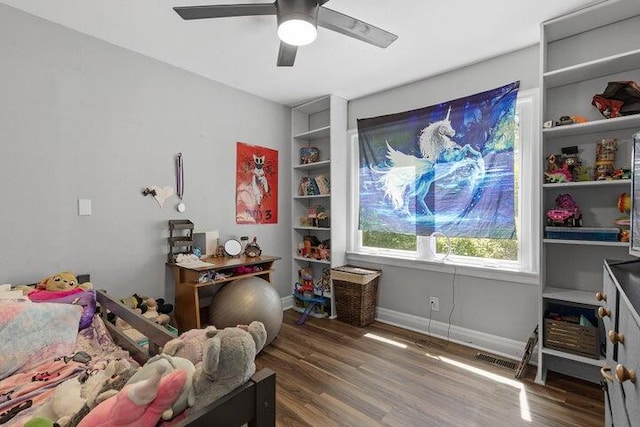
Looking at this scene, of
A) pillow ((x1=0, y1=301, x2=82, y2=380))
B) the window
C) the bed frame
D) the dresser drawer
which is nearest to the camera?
the dresser drawer

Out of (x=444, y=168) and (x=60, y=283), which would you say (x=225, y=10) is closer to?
(x=60, y=283)

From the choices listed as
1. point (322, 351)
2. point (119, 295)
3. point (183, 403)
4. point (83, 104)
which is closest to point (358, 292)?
point (322, 351)

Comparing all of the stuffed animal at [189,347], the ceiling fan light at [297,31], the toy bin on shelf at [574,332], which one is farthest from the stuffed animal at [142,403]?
the toy bin on shelf at [574,332]

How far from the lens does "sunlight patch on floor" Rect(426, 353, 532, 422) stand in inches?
67.3

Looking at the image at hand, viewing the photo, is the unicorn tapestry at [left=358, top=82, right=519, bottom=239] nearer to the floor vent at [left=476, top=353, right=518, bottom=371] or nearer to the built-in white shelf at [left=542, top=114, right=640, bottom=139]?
the built-in white shelf at [left=542, top=114, right=640, bottom=139]

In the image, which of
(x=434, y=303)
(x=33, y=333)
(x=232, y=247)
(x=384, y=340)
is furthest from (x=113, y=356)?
(x=434, y=303)

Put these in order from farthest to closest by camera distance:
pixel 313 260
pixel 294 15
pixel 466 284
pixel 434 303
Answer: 1. pixel 313 260
2. pixel 434 303
3. pixel 466 284
4. pixel 294 15

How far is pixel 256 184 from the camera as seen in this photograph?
3273 mm

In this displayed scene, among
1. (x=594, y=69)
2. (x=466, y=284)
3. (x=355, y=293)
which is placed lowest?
(x=355, y=293)

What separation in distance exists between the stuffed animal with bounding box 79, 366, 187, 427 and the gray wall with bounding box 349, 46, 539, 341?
2463mm

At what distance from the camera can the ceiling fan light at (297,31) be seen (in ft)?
5.27

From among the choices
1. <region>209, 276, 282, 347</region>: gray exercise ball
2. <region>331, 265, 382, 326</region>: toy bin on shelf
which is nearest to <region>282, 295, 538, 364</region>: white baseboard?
<region>331, 265, 382, 326</region>: toy bin on shelf

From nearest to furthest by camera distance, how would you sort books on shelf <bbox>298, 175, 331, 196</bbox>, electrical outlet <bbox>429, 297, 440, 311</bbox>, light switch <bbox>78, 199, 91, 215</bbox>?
light switch <bbox>78, 199, 91, 215</bbox> < electrical outlet <bbox>429, 297, 440, 311</bbox> < books on shelf <bbox>298, 175, 331, 196</bbox>

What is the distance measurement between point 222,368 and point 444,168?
2.46m
